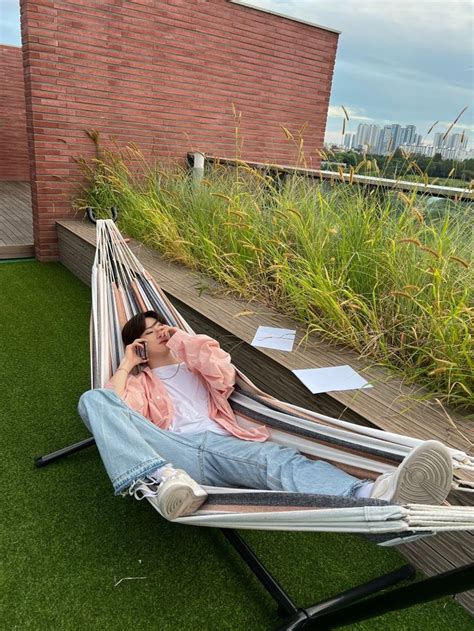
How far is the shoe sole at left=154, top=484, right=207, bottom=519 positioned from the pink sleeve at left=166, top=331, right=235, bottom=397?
59 cm

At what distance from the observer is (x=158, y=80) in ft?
16.7

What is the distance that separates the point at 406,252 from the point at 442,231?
17 centimetres

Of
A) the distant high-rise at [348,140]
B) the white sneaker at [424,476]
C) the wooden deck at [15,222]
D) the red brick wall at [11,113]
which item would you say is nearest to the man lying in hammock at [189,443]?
the white sneaker at [424,476]

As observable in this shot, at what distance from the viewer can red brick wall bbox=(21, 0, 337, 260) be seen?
436 centimetres

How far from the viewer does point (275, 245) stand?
9.00 ft

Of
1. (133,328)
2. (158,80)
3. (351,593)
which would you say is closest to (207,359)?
(133,328)

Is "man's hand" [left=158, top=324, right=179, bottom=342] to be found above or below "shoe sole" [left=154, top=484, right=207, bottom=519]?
above

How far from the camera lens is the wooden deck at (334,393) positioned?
1.47 m

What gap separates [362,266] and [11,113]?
7.80 metres

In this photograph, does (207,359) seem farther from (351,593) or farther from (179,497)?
(351,593)

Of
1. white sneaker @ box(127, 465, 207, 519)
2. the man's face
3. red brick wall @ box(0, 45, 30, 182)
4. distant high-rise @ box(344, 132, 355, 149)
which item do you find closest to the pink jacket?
the man's face

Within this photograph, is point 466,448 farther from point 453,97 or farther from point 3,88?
point 3,88

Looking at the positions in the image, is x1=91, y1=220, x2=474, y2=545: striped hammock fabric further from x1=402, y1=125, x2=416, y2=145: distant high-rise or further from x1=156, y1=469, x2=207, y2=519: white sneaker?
x1=402, y1=125, x2=416, y2=145: distant high-rise

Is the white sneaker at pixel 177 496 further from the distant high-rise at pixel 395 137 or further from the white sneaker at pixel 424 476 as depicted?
the distant high-rise at pixel 395 137
